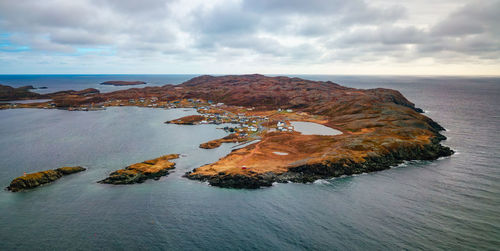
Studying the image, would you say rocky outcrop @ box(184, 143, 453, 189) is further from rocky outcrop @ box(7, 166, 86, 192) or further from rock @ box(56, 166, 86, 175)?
rocky outcrop @ box(7, 166, 86, 192)

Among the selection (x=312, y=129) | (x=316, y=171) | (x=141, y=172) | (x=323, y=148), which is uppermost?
(x=312, y=129)

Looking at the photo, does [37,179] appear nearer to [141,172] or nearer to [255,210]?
[141,172]

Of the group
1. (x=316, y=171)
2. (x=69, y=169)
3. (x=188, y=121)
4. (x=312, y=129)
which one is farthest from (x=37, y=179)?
(x=312, y=129)

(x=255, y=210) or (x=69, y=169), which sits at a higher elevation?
(x=69, y=169)

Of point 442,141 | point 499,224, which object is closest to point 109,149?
point 499,224

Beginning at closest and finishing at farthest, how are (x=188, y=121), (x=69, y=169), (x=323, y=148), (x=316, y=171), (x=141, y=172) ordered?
(x=316, y=171) < (x=141, y=172) < (x=69, y=169) < (x=323, y=148) < (x=188, y=121)

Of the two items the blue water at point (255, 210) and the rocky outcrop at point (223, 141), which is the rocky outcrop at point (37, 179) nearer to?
the blue water at point (255, 210)
